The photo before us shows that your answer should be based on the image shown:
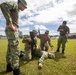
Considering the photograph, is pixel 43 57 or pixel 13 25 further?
pixel 43 57

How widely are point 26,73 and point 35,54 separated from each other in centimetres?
269

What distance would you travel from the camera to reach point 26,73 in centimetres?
670

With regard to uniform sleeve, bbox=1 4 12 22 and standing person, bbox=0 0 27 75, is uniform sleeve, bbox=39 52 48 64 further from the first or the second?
uniform sleeve, bbox=1 4 12 22

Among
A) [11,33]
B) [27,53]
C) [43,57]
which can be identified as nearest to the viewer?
[11,33]

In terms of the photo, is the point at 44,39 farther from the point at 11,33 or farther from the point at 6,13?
the point at 6,13

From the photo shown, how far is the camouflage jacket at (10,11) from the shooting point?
5180mm

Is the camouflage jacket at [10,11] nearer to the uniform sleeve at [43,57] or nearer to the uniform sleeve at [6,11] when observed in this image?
the uniform sleeve at [6,11]

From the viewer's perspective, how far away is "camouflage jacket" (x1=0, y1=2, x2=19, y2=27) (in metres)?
5.18

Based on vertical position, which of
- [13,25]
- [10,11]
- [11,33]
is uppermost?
[10,11]

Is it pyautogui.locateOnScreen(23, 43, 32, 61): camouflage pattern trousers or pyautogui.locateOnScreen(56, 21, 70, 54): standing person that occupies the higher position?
pyautogui.locateOnScreen(56, 21, 70, 54): standing person

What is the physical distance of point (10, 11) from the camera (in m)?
5.58

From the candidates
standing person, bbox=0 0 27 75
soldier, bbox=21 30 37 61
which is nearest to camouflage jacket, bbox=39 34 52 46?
soldier, bbox=21 30 37 61

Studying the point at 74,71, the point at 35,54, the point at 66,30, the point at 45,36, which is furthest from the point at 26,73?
the point at 66,30

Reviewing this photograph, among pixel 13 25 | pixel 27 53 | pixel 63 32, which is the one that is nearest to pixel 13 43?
pixel 13 25
